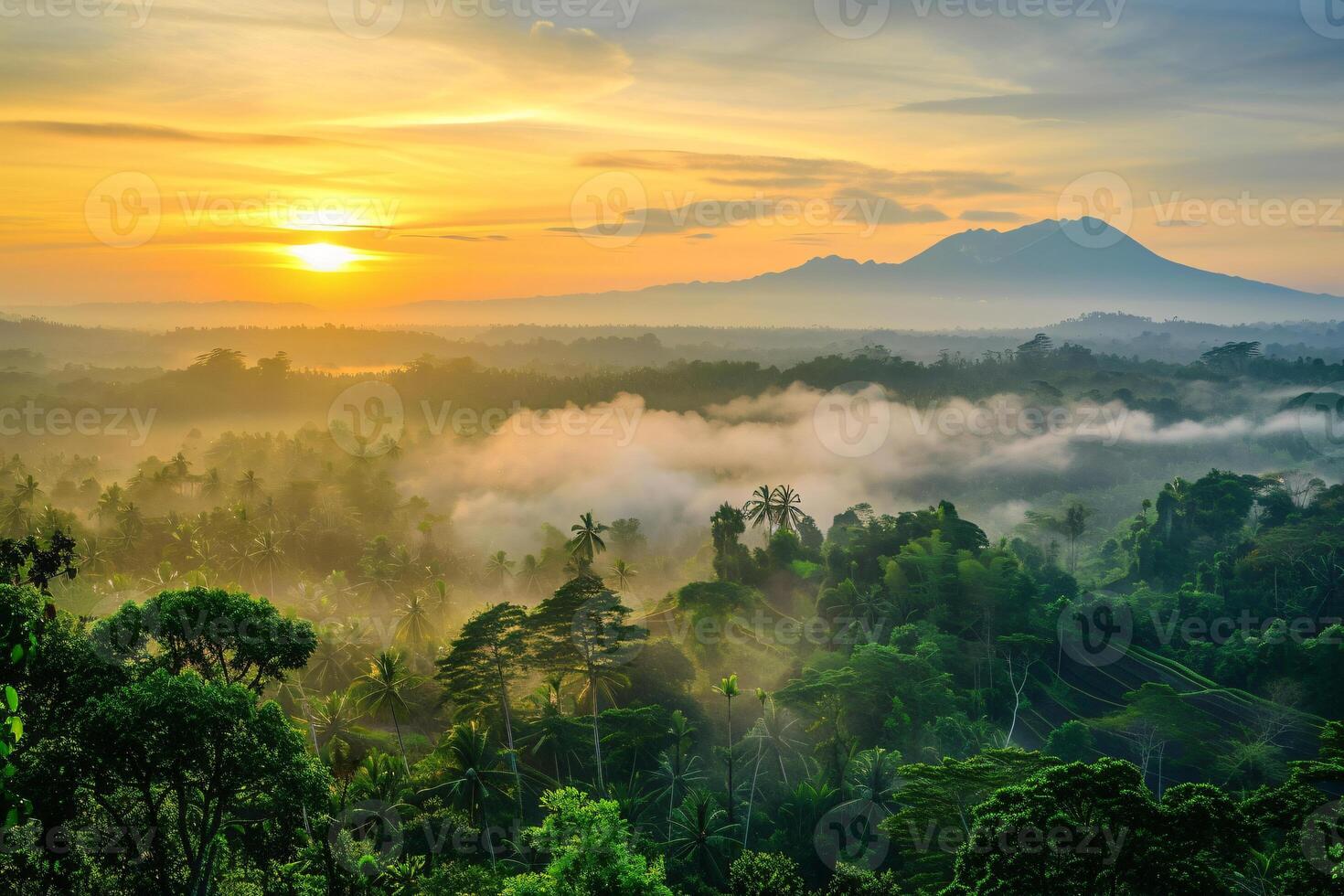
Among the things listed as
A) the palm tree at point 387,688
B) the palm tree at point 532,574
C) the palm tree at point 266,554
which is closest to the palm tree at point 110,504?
the palm tree at point 266,554

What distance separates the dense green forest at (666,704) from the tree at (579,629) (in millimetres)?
202

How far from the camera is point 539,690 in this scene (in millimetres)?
51438

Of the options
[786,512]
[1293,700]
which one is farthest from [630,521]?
[1293,700]

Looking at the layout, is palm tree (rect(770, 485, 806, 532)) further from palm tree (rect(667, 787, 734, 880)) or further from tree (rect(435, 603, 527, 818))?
palm tree (rect(667, 787, 734, 880))

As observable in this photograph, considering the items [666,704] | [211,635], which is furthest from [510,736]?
[211,635]

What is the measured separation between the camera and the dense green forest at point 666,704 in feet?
64.7

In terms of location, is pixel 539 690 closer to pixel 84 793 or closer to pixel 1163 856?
pixel 84 793

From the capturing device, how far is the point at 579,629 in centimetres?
4622

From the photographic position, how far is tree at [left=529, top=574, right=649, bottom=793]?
151 feet

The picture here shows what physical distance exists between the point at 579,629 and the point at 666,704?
8576mm

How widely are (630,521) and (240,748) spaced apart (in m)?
100

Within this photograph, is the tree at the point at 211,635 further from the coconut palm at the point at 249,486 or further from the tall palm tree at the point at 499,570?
the coconut palm at the point at 249,486

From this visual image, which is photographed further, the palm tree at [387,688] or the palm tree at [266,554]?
the palm tree at [266,554]

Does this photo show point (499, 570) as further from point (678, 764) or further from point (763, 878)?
point (763, 878)
